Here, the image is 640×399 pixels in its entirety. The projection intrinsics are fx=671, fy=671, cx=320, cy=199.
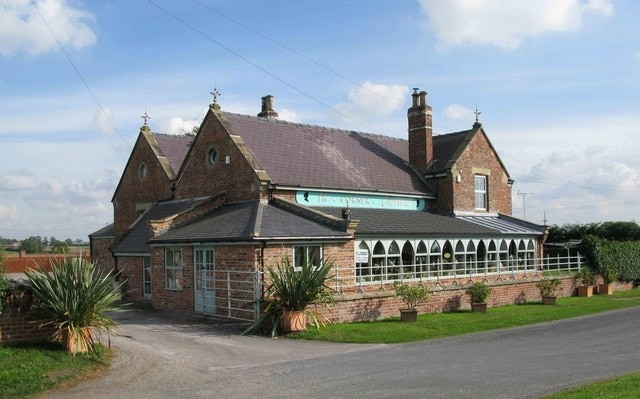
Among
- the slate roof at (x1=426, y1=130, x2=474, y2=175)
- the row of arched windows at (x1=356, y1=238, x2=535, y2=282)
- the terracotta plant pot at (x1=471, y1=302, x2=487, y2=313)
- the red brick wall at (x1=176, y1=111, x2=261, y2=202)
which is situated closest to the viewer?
the terracotta plant pot at (x1=471, y1=302, x2=487, y2=313)

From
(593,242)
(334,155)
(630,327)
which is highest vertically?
(334,155)

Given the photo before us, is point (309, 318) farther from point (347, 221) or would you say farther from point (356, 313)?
point (347, 221)

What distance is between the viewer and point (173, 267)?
23.1 metres

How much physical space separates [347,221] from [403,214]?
284 inches

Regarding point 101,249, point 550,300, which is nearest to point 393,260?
point 550,300

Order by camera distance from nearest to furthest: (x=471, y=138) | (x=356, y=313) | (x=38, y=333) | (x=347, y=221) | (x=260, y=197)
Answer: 1. (x=38, y=333)
2. (x=356, y=313)
3. (x=347, y=221)
4. (x=260, y=197)
5. (x=471, y=138)

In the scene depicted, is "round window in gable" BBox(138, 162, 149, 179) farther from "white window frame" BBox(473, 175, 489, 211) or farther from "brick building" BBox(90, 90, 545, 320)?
"white window frame" BBox(473, 175, 489, 211)

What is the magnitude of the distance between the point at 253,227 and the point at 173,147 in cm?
1465

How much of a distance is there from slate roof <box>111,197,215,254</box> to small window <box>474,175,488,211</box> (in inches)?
545

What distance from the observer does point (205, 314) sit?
21.5m

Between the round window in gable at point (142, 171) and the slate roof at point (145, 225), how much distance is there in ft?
9.47

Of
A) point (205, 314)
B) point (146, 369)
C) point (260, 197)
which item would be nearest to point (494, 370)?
point (146, 369)

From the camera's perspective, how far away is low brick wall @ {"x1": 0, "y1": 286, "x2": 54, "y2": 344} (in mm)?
13586

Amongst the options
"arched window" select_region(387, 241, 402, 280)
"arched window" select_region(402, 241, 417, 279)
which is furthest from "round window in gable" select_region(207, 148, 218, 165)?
"arched window" select_region(402, 241, 417, 279)
